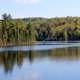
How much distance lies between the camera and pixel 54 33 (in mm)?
120812

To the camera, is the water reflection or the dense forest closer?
the water reflection

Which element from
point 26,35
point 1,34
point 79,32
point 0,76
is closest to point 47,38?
point 79,32

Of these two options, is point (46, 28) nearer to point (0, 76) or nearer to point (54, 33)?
point (54, 33)

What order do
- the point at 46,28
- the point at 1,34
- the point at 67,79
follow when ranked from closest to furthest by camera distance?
the point at 67,79 → the point at 1,34 → the point at 46,28

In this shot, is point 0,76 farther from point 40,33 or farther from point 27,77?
point 40,33

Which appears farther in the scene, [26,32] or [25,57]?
[26,32]

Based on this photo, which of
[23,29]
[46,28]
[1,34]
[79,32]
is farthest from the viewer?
[46,28]

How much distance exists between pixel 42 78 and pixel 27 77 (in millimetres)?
932

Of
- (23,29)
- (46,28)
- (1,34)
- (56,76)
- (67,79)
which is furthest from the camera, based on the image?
(46,28)

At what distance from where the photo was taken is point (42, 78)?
53.1 feet

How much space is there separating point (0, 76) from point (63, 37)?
102064 mm

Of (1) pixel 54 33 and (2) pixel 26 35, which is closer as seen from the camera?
(2) pixel 26 35

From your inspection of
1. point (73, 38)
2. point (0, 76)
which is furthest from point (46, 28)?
point (0, 76)

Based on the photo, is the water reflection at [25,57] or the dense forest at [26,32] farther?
the dense forest at [26,32]
